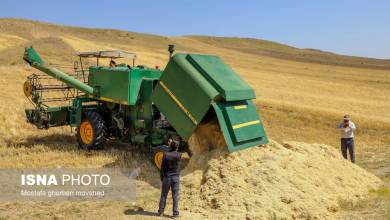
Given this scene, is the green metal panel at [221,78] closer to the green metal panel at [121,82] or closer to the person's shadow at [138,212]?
the green metal panel at [121,82]

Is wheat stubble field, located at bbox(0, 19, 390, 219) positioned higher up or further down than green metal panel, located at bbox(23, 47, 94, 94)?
further down

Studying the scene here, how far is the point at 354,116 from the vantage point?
1839 centimetres

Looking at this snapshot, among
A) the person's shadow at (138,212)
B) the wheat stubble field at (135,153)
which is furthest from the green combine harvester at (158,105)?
the person's shadow at (138,212)

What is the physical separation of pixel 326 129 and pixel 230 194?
1012 centimetres

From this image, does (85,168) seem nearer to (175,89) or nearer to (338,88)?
(175,89)

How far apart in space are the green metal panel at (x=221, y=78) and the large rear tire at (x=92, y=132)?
3319mm

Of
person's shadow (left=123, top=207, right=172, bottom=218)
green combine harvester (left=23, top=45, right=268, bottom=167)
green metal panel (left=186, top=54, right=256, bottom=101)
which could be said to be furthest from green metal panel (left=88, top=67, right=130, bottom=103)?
person's shadow (left=123, top=207, right=172, bottom=218)

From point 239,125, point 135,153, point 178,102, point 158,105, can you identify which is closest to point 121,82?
point 158,105

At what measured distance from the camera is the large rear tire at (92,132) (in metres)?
10.8

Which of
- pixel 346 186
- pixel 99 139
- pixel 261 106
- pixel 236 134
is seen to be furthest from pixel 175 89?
pixel 261 106

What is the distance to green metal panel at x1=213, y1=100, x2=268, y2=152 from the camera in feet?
26.5

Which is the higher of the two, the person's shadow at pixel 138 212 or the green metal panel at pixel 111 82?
the green metal panel at pixel 111 82

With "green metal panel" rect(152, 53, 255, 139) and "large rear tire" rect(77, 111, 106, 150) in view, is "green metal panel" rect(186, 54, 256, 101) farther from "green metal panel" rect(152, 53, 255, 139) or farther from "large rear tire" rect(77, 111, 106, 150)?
"large rear tire" rect(77, 111, 106, 150)

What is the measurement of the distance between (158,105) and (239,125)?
1881mm
